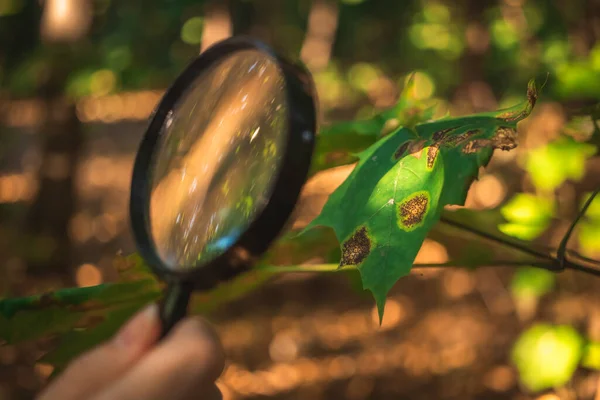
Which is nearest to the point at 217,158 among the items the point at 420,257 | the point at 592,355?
the point at 592,355

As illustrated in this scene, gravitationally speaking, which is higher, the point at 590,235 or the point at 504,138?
the point at 504,138

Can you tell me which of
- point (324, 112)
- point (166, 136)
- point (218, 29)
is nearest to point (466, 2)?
point (218, 29)

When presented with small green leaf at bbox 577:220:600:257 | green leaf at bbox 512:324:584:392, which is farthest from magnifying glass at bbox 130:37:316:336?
green leaf at bbox 512:324:584:392

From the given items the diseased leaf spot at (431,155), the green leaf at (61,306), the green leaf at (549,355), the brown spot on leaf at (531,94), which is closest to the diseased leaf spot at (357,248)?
the diseased leaf spot at (431,155)

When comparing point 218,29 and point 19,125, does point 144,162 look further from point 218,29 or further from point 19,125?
point 19,125

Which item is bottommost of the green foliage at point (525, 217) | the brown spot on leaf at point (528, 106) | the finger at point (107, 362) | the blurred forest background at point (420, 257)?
the blurred forest background at point (420, 257)

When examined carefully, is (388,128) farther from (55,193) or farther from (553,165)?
(55,193)

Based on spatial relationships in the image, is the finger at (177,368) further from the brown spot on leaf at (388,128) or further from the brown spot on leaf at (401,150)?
the brown spot on leaf at (388,128)
